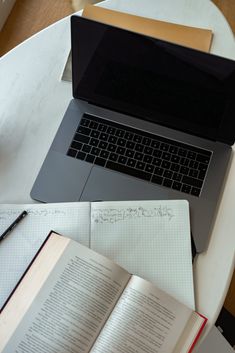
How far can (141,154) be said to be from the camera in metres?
0.87

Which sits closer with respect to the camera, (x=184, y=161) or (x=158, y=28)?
(x=184, y=161)

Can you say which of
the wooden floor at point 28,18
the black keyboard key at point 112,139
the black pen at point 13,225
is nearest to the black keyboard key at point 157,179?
the black keyboard key at point 112,139

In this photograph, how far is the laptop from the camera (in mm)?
782

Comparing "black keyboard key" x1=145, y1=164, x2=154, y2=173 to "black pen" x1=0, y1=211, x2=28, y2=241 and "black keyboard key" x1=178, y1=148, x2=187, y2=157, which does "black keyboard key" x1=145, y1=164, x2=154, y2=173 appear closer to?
"black keyboard key" x1=178, y1=148, x2=187, y2=157

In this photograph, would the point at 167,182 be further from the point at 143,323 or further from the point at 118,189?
the point at 143,323

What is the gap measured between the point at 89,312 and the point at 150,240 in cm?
16

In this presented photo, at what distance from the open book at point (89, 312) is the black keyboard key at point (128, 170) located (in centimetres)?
19

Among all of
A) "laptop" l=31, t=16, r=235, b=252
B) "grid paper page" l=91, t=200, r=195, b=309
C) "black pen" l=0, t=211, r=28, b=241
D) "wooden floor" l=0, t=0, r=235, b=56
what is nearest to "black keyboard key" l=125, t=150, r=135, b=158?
"laptop" l=31, t=16, r=235, b=252

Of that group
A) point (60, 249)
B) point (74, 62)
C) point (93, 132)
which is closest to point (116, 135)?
point (93, 132)

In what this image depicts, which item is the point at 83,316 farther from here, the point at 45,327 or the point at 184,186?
the point at 184,186

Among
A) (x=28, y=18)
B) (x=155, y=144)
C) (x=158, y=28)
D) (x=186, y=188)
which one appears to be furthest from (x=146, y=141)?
(x=28, y=18)

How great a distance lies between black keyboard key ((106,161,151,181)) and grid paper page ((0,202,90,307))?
0.09m

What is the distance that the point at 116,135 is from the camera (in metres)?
0.88

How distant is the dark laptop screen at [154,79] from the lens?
2.43 feet
